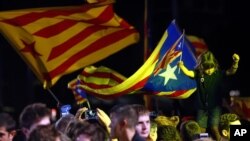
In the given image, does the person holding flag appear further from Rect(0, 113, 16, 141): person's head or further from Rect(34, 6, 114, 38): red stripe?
Rect(0, 113, 16, 141): person's head

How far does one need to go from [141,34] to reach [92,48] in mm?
5663

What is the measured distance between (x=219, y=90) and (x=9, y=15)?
7.50 feet

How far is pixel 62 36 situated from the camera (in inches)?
415

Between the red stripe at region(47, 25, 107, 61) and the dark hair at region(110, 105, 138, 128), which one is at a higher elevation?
the red stripe at region(47, 25, 107, 61)

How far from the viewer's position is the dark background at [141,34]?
16156mm

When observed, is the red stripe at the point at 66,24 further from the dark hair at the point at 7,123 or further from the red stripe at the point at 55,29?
the dark hair at the point at 7,123

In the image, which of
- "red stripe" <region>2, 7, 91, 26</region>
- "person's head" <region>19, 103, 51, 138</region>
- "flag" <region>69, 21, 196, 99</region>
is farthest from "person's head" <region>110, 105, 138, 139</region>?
"red stripe" <region>2, 7, 91, 26</region>

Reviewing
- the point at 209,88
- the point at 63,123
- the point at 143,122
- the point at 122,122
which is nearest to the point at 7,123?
the point at 63,123

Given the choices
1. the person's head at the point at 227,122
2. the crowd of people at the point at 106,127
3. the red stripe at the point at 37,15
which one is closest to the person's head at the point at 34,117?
the crowd of people at the point at 106,127

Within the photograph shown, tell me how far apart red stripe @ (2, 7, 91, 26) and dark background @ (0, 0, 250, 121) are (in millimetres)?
5475

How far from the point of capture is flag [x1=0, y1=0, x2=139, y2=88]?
10.1m

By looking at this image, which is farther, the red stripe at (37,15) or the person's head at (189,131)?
the red stripe at (37,15)

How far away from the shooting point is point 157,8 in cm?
1694

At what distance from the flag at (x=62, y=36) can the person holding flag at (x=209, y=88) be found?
1.58 meters
